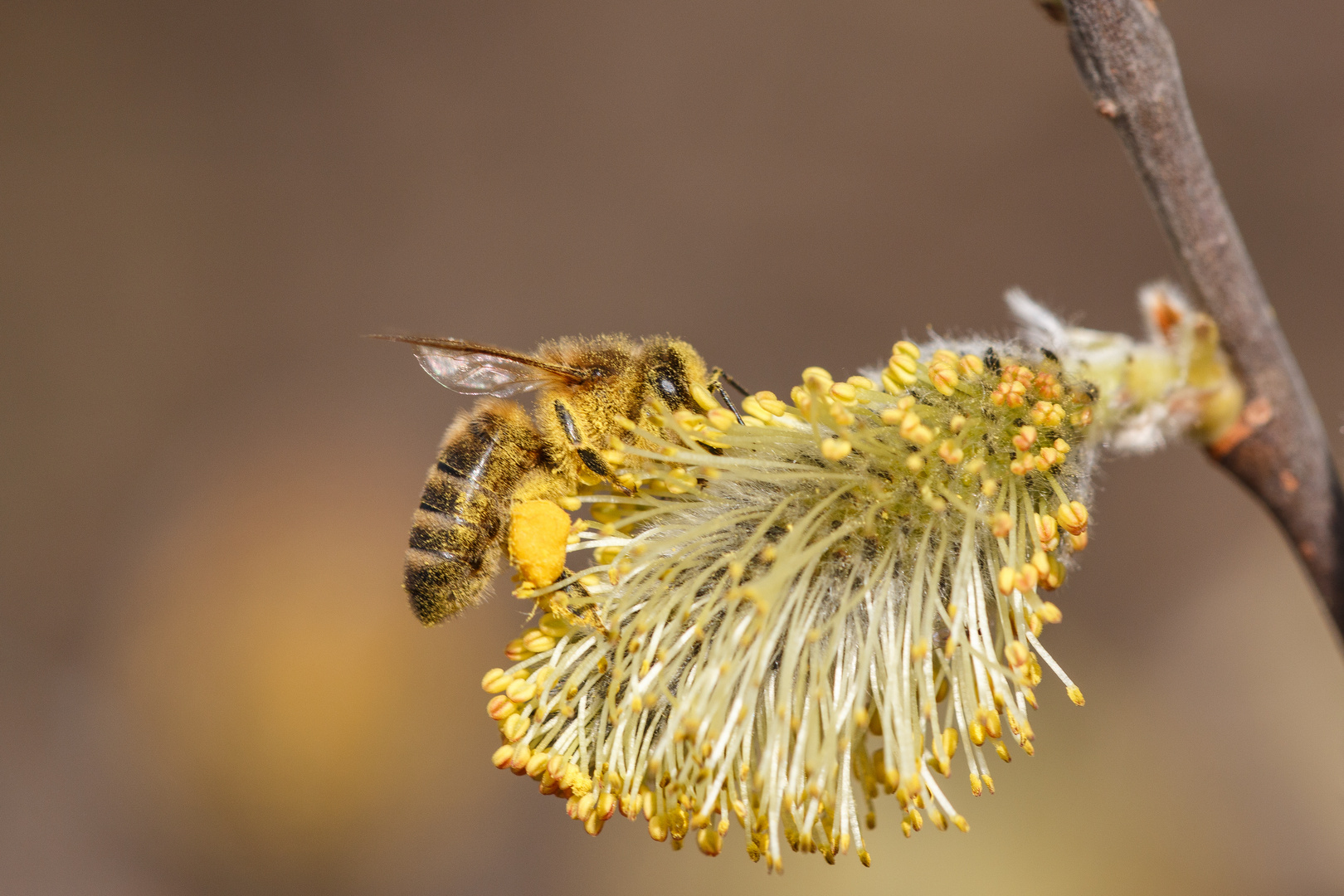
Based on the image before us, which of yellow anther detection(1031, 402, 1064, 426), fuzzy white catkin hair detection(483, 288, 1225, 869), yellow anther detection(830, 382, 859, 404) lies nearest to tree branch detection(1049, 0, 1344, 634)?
fuzzy white catkin hair detection(483, 288, 1225, 869)

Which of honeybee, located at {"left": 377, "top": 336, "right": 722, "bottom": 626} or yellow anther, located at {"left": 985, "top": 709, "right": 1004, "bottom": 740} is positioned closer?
yellow anther, located at {"left": 985, "top": 709, "right": 1004, "bottom": 740}

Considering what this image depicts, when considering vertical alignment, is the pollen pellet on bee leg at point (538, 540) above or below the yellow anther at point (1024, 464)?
below

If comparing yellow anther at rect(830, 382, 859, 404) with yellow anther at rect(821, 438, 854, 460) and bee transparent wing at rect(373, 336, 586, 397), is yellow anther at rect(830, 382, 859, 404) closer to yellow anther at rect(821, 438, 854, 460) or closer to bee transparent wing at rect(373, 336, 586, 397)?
yellow anther at rect(821, 438, 854, 460)

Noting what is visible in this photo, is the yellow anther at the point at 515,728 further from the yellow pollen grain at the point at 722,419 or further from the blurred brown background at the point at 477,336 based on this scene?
the blurred brown background at the point at 477,336

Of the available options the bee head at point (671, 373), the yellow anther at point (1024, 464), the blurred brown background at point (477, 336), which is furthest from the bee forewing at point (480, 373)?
the blurred brown background at point (477, 336)

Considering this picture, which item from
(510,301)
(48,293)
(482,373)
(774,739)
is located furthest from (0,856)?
(774,739)

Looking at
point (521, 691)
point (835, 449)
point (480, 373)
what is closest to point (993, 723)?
point (835, 449)

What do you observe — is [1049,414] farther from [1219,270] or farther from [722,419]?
[722,419]
